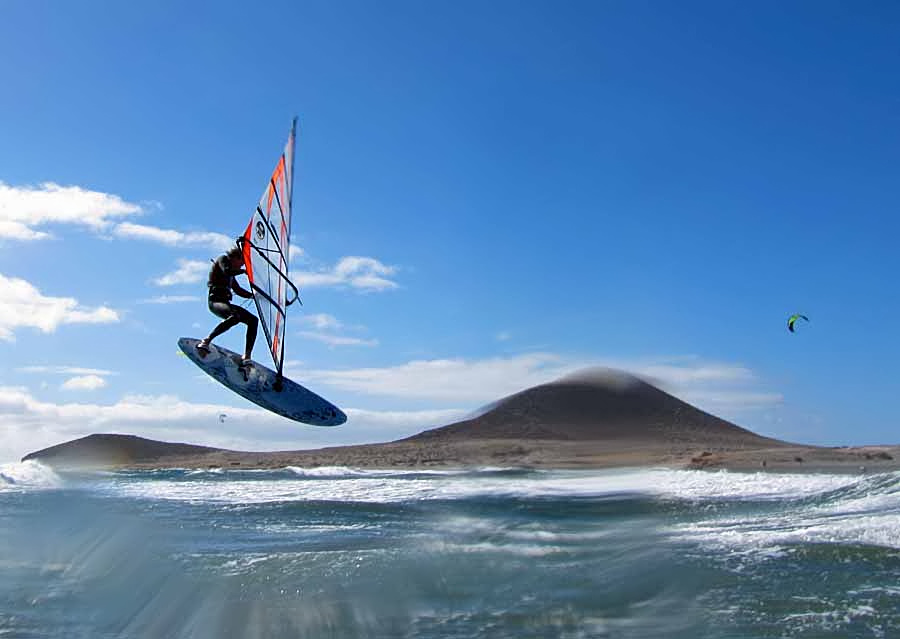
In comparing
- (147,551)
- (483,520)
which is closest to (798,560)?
(483,520)

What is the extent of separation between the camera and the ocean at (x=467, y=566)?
5.56 m

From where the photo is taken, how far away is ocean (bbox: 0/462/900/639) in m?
5.56

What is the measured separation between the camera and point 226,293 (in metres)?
9.99

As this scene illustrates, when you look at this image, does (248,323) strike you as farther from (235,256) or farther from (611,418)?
(611,418)

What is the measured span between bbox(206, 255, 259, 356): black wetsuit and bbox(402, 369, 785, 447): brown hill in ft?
48.4

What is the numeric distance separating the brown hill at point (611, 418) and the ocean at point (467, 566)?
9758mm

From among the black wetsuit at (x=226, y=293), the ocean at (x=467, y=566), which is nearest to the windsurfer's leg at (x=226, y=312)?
the black wetsuit at (x=226, y=293)

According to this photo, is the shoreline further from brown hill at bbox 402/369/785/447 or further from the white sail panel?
the white sail panel

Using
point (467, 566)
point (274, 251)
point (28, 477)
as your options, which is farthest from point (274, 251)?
point (28, 477)

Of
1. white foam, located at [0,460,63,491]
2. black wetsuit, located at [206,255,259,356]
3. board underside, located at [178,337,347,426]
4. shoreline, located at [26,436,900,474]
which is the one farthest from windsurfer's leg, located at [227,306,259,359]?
shoreline, located at [26,436,900,474]

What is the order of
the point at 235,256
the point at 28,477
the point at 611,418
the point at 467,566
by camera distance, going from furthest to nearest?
the point at 611,418, the point at 28,477, the point at 235,256, the point at 467,566

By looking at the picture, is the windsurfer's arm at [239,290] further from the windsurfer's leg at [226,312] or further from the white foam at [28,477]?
the white foam at [28,477]

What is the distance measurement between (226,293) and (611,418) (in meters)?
16.5

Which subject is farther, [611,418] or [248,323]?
[611,418]
